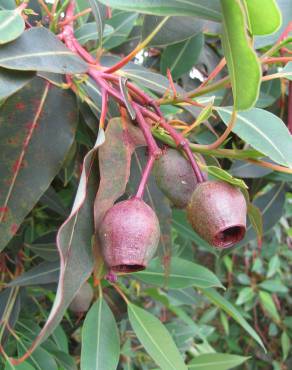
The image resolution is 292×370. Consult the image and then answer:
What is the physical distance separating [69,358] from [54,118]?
21.2 inches

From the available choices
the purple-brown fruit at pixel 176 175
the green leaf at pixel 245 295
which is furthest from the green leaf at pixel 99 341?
the green leaf at pixel 245 295

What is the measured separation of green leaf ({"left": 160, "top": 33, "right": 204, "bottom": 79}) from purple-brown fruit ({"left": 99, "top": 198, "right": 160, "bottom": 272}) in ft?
1.90

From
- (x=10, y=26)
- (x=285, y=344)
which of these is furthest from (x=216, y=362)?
(x=285, y=344)

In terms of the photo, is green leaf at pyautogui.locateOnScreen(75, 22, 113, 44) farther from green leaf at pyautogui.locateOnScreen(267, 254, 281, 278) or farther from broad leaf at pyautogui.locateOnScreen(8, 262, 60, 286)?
green leaf at pyautogui.locateOnScreen(267, 254, 281, 278)

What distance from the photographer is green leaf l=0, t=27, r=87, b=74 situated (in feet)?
1.79

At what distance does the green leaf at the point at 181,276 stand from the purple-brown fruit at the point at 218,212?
1.38 ft

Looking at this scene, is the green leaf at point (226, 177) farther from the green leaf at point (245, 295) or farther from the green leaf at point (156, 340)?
the green leaf at point (245, 295)

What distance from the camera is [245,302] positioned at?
231cm

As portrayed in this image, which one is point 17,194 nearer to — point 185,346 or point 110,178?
point 110,178

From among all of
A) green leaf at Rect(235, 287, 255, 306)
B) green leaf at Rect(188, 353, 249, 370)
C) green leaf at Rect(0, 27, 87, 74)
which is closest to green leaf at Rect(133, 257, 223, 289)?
green leaf at Rect(188, 353, 249, 370)

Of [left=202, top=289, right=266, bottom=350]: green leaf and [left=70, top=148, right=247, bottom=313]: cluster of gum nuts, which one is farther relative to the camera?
[left=202, top=289, right=266, bottom=350]: green leaf

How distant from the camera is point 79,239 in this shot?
574 mm

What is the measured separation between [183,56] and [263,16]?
57cm

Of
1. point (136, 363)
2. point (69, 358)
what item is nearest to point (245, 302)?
point (136, 363)
